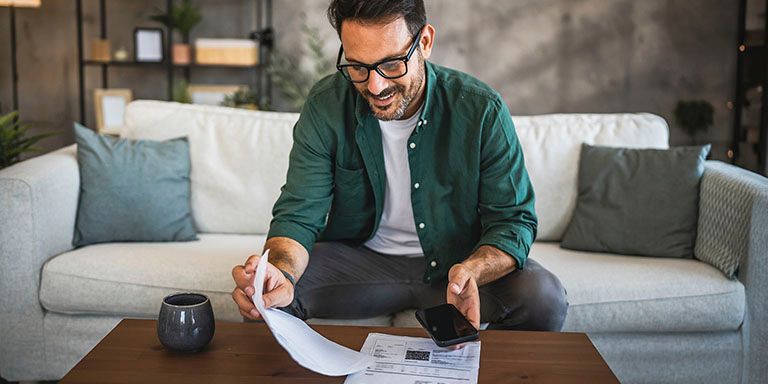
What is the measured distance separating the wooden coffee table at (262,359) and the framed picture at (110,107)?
10.3ft

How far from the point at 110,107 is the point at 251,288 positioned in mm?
3339

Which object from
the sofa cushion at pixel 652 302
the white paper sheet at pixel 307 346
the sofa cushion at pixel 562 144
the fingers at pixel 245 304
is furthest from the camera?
the sofa cushion at pixel 562 144

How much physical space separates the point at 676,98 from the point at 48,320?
11.5ft

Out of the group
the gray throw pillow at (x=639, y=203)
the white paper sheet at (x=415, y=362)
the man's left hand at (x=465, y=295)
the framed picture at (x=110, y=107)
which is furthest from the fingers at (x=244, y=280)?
the framed picture at (x=110, y=107)

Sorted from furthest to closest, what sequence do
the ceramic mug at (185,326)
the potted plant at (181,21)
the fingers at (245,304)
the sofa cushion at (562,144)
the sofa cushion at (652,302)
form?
the potted plant at (181,21) < the sofa cushion at (562,144) < the sofa cushion at (652,302) < the fingers at (245,304) < the ceramic mug at (185,326)

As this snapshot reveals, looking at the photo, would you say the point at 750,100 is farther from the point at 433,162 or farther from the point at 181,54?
the point at 181,54

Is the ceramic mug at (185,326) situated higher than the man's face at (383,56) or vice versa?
the man's face at (383,56)

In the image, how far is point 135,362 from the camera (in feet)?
4.64

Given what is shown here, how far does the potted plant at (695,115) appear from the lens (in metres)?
4.48

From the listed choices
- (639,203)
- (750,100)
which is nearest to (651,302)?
(639,203)

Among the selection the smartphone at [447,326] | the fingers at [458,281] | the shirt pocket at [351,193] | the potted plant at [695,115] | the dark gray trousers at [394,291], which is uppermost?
the potted plant at [695,115]

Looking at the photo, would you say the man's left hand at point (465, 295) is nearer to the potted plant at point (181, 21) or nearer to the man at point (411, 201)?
the man at point (411, 201)

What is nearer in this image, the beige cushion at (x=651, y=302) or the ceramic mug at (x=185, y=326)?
the ceramic mug at (x=185, y=326)

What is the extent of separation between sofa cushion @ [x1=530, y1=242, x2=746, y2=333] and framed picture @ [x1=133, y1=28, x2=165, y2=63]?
3030 millimetres
